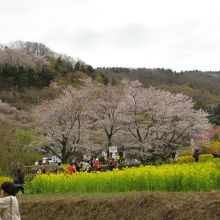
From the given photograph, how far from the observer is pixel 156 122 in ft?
119

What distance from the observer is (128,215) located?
38.0 feet

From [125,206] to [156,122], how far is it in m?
24.8

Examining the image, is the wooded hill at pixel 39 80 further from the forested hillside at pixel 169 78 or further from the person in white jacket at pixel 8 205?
the person in white jacket at pixel 8 205

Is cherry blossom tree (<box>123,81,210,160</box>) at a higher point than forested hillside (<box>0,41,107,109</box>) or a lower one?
lower

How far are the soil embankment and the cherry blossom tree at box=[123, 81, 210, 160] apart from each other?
20955mm

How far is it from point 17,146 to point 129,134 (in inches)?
461

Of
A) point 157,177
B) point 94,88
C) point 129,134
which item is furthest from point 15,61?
point 157,177

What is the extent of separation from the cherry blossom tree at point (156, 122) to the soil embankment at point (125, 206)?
2096cm

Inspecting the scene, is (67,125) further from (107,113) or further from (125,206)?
(125,206)

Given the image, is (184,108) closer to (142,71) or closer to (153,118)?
(153,118)

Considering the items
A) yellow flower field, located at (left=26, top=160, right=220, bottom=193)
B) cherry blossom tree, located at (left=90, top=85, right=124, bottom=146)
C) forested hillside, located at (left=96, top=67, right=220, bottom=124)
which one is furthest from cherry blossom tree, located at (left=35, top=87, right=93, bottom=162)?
forested hillside, located at (left=96, top=67, right=220, bottom=124)

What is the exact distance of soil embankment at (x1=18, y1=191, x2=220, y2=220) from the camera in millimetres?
10031

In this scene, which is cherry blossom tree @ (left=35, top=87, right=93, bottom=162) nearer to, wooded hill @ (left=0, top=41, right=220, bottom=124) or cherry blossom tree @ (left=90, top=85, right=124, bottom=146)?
cherry blossom tree @ (left=90, top=85, right=124, bottom=146)

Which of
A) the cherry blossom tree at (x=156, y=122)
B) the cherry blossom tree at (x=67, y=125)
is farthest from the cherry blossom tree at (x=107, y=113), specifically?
the cherry blossom tree at (x=67, y=125)
